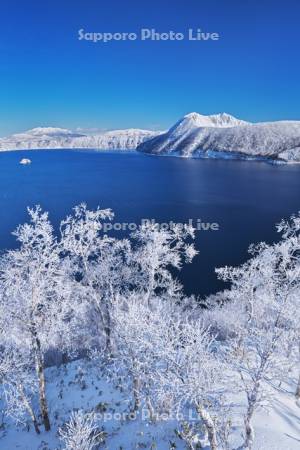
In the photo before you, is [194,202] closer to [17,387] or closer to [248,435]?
[17,387]

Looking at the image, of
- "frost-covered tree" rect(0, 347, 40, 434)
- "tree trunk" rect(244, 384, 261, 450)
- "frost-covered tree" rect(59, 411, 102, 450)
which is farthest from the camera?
"frost-covered tree" rect(0, 347, 40, 434)

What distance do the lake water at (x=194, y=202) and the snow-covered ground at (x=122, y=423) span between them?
3039 cm

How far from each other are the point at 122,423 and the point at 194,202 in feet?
289

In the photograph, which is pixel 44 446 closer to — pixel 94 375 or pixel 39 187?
pixel 94 375

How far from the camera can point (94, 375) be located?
2603 centimetres

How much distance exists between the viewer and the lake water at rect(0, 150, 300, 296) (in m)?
64.7

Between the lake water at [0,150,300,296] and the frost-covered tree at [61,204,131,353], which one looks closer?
the frost-covered tree at [61,204,131,353]

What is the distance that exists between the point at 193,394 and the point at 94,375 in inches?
577

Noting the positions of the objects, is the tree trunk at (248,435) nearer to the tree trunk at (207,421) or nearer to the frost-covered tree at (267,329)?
the frost-covered tree at (267,329)

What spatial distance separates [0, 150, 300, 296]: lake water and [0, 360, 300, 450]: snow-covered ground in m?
30.4

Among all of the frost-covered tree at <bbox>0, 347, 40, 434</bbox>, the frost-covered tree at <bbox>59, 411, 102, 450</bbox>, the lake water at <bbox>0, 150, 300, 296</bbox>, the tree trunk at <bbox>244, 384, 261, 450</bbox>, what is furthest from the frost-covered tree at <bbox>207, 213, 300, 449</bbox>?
the lake water at <bbox>0, 150, 300, 296</bbox>

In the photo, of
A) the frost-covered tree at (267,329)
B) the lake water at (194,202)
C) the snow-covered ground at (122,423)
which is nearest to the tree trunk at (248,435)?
the frost-covered tree at (267,329)

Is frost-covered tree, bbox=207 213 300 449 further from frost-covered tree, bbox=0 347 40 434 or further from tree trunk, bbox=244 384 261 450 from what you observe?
frost-covered tree, bbox=0 347 40 434

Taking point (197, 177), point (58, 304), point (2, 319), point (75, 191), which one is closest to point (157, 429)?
point (58, 304)
